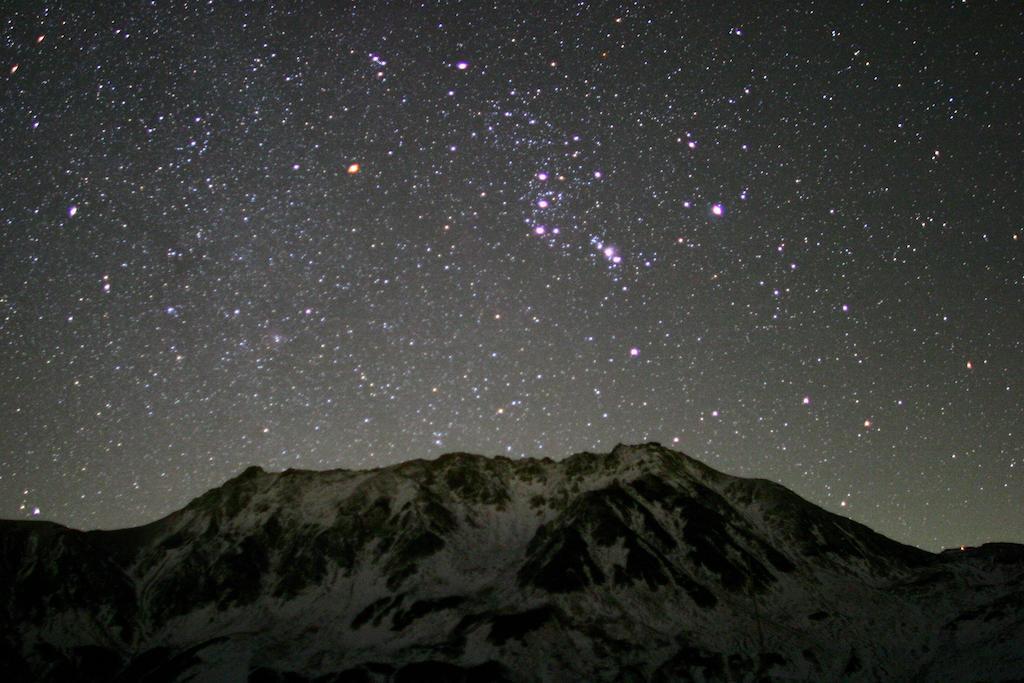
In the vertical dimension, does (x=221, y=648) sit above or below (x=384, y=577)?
below

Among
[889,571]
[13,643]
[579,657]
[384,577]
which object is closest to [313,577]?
[384,577]

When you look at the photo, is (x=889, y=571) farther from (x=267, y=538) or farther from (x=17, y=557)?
(x=17, y=557)

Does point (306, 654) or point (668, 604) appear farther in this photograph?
point (668, 604)

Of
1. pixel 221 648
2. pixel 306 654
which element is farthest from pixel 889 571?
pixel 221 648

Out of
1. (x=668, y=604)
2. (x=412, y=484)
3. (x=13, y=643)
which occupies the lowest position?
(x=13, y=643)

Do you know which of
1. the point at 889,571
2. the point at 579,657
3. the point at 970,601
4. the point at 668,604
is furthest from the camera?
the point at 889,571

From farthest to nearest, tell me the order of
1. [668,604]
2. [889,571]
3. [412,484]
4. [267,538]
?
[412,484] → [267,538] → [889,571] → [668,604]
